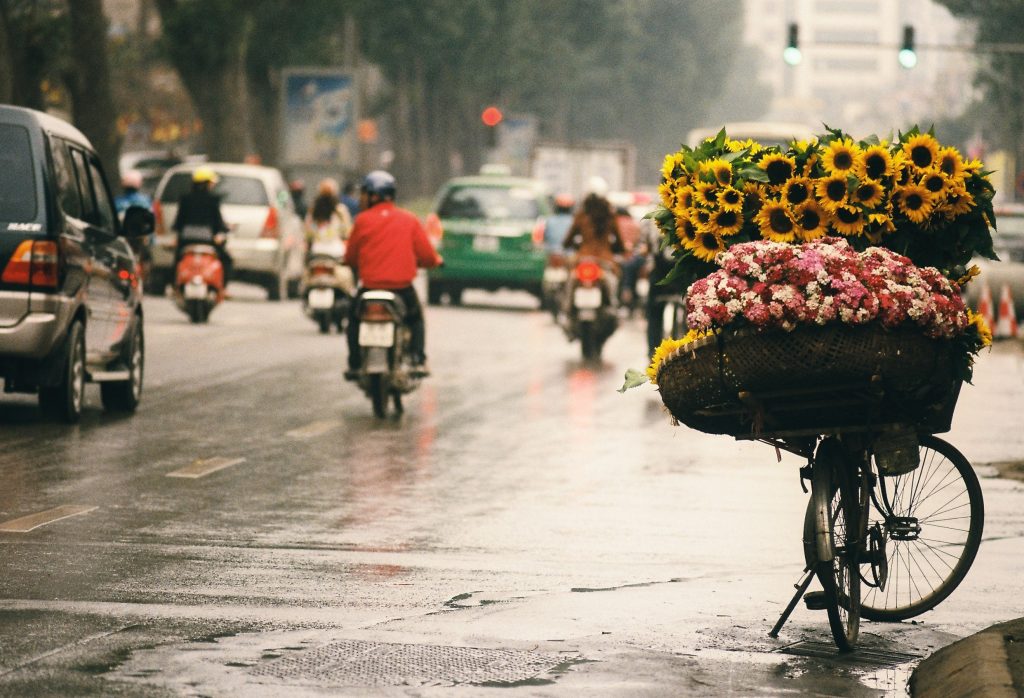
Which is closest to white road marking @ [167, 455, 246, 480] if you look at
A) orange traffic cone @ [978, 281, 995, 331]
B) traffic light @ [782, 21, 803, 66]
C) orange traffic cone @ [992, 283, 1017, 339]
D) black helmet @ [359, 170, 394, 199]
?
black helmet @ [359, 170, 394, 199]

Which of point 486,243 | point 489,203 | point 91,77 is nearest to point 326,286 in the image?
point 486,243

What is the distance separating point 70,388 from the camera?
14664 mm

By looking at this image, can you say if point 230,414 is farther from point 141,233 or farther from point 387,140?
point 387,140

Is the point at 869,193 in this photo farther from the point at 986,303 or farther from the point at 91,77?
the point at 91,77

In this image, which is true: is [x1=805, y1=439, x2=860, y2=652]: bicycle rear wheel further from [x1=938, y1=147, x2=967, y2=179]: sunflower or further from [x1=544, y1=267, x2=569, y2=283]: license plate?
[x1=544, y1=267, x2=569, y2=283]: license plate

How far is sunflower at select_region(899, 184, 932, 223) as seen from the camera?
27.0ft

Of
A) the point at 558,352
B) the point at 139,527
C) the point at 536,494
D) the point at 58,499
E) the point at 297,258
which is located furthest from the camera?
the point at 297,258

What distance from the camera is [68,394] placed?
14.7 meters

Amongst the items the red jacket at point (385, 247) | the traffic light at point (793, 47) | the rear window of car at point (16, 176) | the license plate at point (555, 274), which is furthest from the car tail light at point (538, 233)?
the rear window of car at point (16, 176)

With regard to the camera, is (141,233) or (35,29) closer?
(141,233)

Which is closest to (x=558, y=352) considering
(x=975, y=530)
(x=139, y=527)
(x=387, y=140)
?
(x=139, y=527)

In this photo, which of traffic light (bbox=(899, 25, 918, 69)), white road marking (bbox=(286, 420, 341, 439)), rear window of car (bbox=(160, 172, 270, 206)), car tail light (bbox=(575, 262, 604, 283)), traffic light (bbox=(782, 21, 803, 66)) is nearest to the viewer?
white road marking (bbox=(286, 420, 341, 439))

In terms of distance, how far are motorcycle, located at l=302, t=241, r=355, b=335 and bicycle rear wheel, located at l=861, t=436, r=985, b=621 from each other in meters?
17.0

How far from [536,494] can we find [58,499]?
2428 mm
